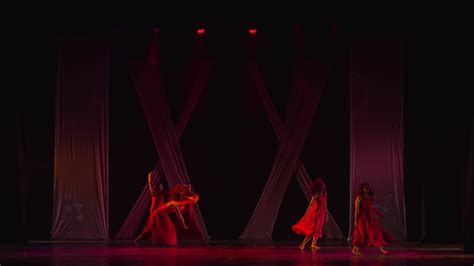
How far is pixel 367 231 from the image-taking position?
49.7ft

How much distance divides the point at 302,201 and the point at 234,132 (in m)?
2.22

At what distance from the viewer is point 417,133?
66.2 ft

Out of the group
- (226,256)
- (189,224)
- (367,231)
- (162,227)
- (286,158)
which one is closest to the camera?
(226,256)

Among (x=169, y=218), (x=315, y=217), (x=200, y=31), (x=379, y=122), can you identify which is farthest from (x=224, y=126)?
(x=315, y=217)

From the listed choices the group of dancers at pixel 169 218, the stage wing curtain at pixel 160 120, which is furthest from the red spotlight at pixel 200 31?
the group of dancers at pixel 169 218

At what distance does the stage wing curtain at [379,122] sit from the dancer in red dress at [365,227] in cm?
447

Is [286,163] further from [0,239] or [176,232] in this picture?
[0,239]

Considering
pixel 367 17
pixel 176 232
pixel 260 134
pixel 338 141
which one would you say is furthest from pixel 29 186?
pixel 367 17

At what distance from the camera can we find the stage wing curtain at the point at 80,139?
1997 centimetres

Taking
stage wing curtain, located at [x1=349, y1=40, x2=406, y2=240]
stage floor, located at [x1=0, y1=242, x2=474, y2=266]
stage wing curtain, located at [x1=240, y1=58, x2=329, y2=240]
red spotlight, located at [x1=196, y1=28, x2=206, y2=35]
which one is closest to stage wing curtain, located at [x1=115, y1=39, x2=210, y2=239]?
red spotlight, located at [x1=196, y1=28, x2=206, y2=35]

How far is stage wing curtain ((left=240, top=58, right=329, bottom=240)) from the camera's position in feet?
65.3

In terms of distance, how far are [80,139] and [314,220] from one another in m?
6.57

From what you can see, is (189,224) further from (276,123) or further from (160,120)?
(276,123)

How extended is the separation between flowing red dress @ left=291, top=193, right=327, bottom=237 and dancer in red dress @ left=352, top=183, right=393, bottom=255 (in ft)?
2.92
